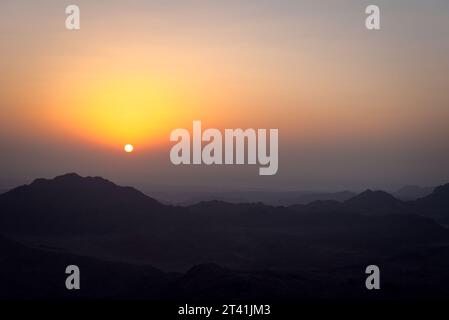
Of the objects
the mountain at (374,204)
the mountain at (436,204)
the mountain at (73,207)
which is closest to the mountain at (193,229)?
the mountain at (73,207)

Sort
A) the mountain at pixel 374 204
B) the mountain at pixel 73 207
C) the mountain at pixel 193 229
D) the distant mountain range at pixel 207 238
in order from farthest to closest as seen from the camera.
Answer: the mountain at pixel 374 204, the mountain at pixel 73 207, the mountain at pixel 193 229, the distant mountain range at pixel 207 238

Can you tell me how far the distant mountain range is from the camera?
40219mm

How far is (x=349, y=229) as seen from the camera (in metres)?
75.4

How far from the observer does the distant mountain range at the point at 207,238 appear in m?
40.2

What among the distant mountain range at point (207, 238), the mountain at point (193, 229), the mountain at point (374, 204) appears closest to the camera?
the distant mountain range at point (207, 238)

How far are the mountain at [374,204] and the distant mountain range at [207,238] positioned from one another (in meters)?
0.46

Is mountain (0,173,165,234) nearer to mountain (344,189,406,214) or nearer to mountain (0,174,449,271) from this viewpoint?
mountain (0,174,449,271)

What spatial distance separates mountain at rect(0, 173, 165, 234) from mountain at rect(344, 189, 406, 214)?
34.8 meters

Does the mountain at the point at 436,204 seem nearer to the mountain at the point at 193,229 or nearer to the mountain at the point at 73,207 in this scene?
the mountain at the point at 193,229

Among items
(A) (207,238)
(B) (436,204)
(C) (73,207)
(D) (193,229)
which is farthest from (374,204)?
(C) (73,207)

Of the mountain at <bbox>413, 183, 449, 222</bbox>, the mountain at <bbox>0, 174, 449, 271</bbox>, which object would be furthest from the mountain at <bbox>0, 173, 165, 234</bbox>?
the mountain at <bbox>413, 183, 449, 222</bbox>

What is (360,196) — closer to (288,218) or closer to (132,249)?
(288,218)

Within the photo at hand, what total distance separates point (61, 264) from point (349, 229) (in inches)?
1623

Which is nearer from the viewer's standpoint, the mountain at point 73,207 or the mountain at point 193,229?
the mountain at point 193,229
